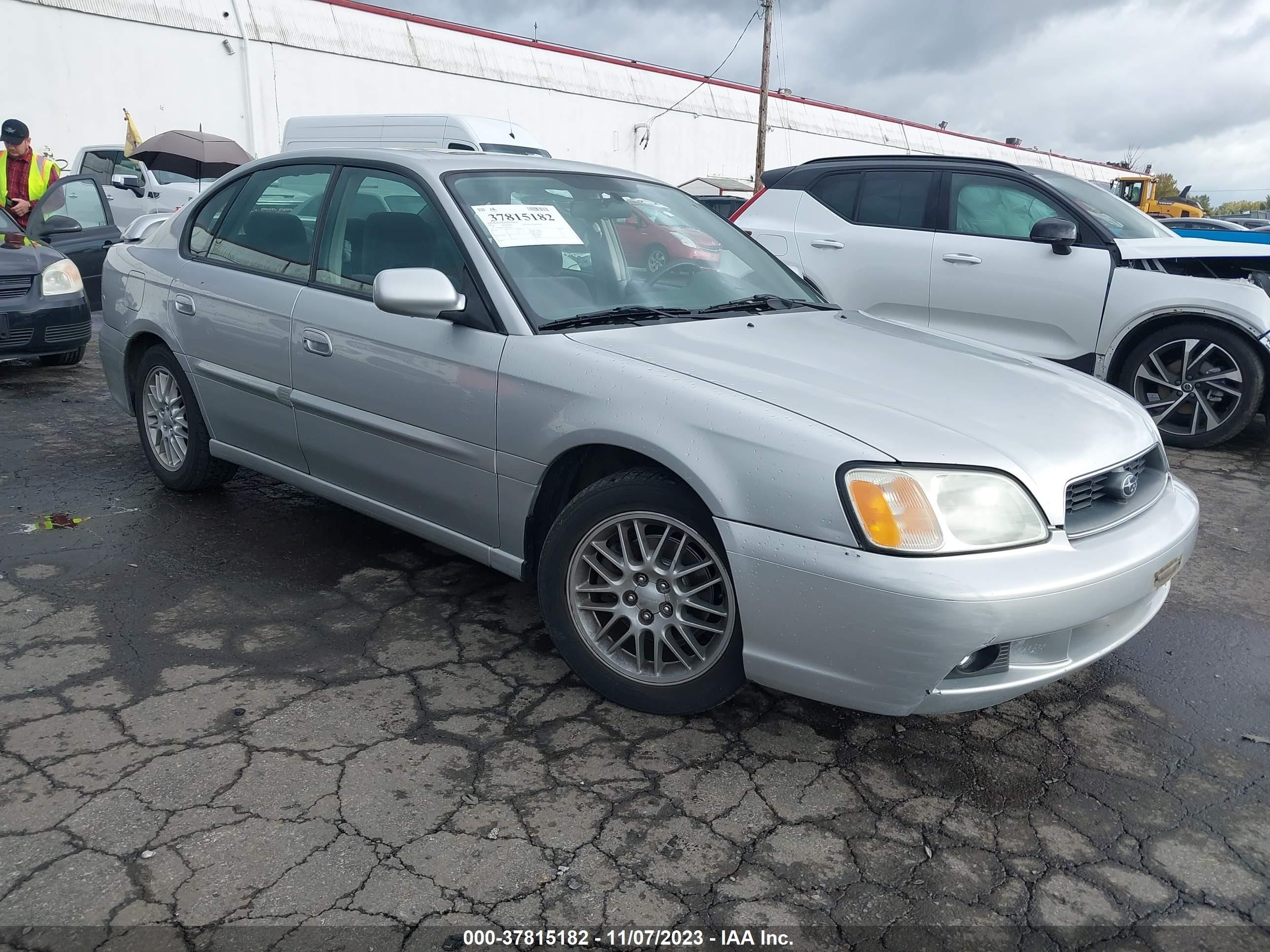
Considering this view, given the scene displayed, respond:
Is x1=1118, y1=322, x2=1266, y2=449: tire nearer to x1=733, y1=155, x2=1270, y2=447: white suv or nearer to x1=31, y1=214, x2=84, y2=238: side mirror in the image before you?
x1=733, y1=155, x2=1270, y2=447: white suv

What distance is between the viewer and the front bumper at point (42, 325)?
275 inches

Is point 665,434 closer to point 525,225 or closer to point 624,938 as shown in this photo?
point 525,225

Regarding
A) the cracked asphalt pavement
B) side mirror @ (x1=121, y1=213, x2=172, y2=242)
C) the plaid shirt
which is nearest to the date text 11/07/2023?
the cracked asphalt pavement

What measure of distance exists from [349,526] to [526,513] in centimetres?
165

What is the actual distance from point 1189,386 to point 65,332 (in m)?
7.69

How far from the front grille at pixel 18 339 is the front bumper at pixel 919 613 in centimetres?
649

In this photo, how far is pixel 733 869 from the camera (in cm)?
225

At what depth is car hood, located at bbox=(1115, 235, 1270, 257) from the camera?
5.97m

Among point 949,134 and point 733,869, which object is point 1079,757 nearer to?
point 733,869

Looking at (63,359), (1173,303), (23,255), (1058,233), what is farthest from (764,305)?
(63,359)

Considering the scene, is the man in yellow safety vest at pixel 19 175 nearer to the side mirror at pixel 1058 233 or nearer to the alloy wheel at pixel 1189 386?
the side mirror at pixel 1058 233

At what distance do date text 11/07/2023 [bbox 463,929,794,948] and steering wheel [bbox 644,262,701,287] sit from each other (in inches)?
83.0

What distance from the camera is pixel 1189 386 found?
19.6 ft

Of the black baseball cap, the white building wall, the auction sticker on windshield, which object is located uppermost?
the white building wall
